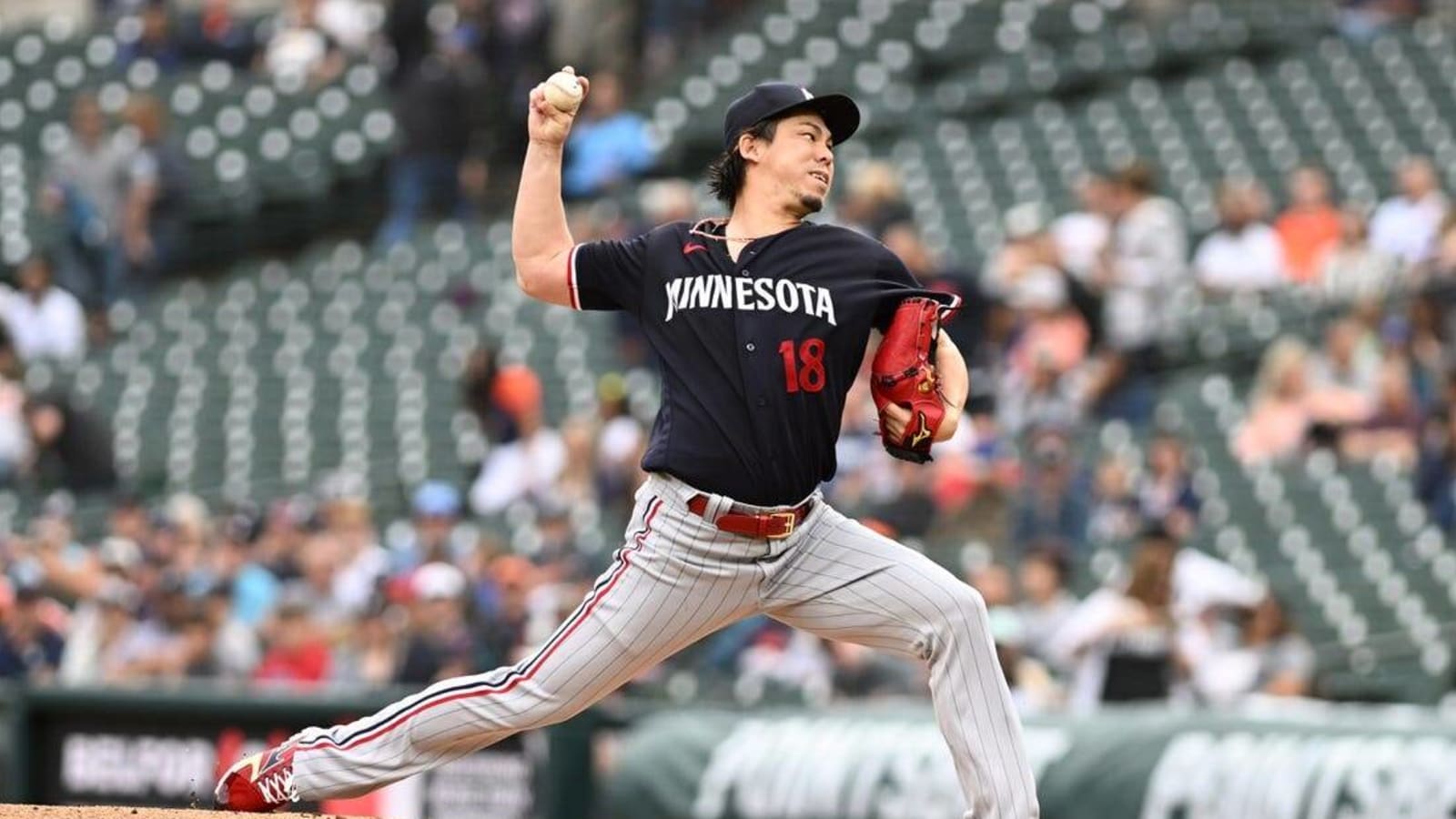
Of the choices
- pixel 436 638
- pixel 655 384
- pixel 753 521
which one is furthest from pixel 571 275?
pixel 655 384

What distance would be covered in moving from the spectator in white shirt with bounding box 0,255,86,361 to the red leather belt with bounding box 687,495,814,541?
1129cm

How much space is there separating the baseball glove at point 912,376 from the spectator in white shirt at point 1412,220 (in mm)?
7793

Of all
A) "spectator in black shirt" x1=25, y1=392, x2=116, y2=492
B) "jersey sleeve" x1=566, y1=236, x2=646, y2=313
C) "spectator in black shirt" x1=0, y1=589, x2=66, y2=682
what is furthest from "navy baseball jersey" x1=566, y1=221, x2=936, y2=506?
"spectator in black shirt" x1=25, y1=392, x2=116, y2=492

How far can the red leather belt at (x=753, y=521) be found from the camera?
5.27m

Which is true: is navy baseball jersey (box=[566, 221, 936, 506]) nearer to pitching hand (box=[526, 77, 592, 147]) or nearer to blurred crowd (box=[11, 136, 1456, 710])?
pitching hand (box=[526, 77, 592, 147])

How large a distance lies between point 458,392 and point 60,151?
181 inches

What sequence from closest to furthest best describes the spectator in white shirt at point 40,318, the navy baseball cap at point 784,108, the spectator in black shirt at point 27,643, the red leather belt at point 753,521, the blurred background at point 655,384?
the red leather belt at point 753,521
the navy baseball cap at point 784,108
the blurred background at point 655,384
the spectator in black shirt at point 27,643
the spectator in white shirt at point 40,318

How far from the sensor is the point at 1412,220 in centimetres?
1300

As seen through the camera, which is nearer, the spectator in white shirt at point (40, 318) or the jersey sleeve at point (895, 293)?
the jersey sleeve at point (895, 293)

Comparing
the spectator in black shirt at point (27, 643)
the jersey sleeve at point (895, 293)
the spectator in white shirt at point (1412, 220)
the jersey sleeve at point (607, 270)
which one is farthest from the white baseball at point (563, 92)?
the spectator in white shirt at point (1412, 220)

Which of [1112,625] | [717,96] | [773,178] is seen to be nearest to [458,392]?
[717,96]

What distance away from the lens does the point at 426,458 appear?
14.4 meters

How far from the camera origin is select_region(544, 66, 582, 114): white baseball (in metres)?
5.33

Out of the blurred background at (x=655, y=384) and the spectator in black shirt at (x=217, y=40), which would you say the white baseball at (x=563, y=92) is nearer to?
the blurred background at (x=655, y=384)
